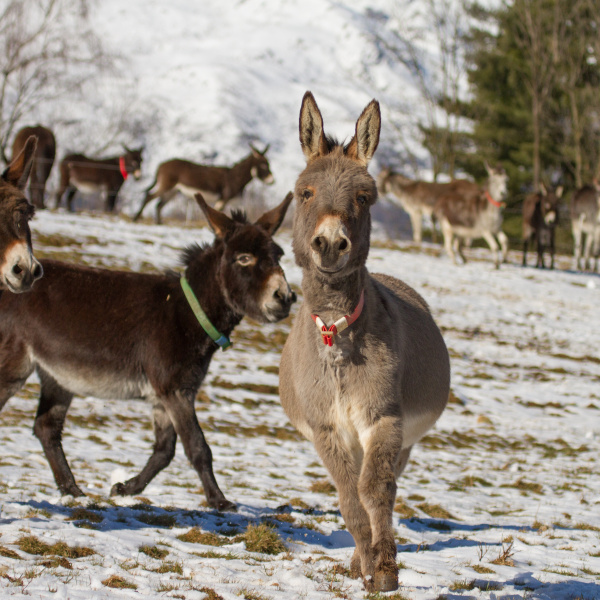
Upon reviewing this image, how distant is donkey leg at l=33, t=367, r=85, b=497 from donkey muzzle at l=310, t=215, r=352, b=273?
3047 millimetres

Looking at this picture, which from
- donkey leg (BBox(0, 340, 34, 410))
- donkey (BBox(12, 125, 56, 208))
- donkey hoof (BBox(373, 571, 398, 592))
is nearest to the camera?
donkey hoof (BBox(373, 571, 398, 592))

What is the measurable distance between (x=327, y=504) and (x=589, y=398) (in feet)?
22.2

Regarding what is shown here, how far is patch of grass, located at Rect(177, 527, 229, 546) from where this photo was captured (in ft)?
14.3

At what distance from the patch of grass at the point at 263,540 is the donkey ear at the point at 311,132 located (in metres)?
2.31

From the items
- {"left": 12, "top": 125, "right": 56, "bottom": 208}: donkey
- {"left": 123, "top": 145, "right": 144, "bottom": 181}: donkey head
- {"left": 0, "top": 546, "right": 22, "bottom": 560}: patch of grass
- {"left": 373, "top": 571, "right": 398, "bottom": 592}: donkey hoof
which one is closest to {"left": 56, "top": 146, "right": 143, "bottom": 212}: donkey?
{"left": 123, "top": 145, "right": 144, "bottom": 181}: donkey head

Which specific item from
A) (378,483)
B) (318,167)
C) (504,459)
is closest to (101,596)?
(378,483)

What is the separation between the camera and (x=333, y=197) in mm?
3441

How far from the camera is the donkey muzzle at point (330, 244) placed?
3121 mm

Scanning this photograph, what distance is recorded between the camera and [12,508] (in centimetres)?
453

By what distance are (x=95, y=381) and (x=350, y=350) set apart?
2.51 m

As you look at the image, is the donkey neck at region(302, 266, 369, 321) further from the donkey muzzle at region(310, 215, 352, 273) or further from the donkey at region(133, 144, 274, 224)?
the donkey at region(133, 144, 274, 224)

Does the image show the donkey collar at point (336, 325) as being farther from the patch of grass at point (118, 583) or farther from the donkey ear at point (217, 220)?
the donkey ear at point (217, 220)

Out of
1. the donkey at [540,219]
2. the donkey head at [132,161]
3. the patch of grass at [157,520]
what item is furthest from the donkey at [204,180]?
the patch of grass at [157,520]

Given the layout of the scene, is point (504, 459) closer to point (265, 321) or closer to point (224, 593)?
point (265, 321)
